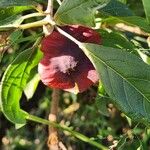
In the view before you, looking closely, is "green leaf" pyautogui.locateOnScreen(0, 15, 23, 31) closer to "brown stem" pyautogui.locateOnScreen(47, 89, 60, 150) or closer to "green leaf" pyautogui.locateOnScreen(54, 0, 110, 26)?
"green leaf" pyautogui.locateOnScreen(54, 0, 110, 26)

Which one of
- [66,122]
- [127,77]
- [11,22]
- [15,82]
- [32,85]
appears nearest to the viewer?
[127,77]

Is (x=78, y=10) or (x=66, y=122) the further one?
(x=66, y=122)

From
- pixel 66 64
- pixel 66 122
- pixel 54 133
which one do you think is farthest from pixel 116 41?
pixel 66 122

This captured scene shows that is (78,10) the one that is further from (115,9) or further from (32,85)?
(32,85)

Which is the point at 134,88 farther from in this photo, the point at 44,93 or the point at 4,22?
the point at 44,93

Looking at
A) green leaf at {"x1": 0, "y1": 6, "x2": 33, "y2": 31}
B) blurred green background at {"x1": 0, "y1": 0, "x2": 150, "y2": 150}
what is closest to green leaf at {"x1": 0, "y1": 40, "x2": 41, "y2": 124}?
green leaf at {"x1": 0, "y1": 6, "x2": 33, "y2": 31}

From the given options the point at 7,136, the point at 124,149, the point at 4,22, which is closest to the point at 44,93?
the point at 7,136
